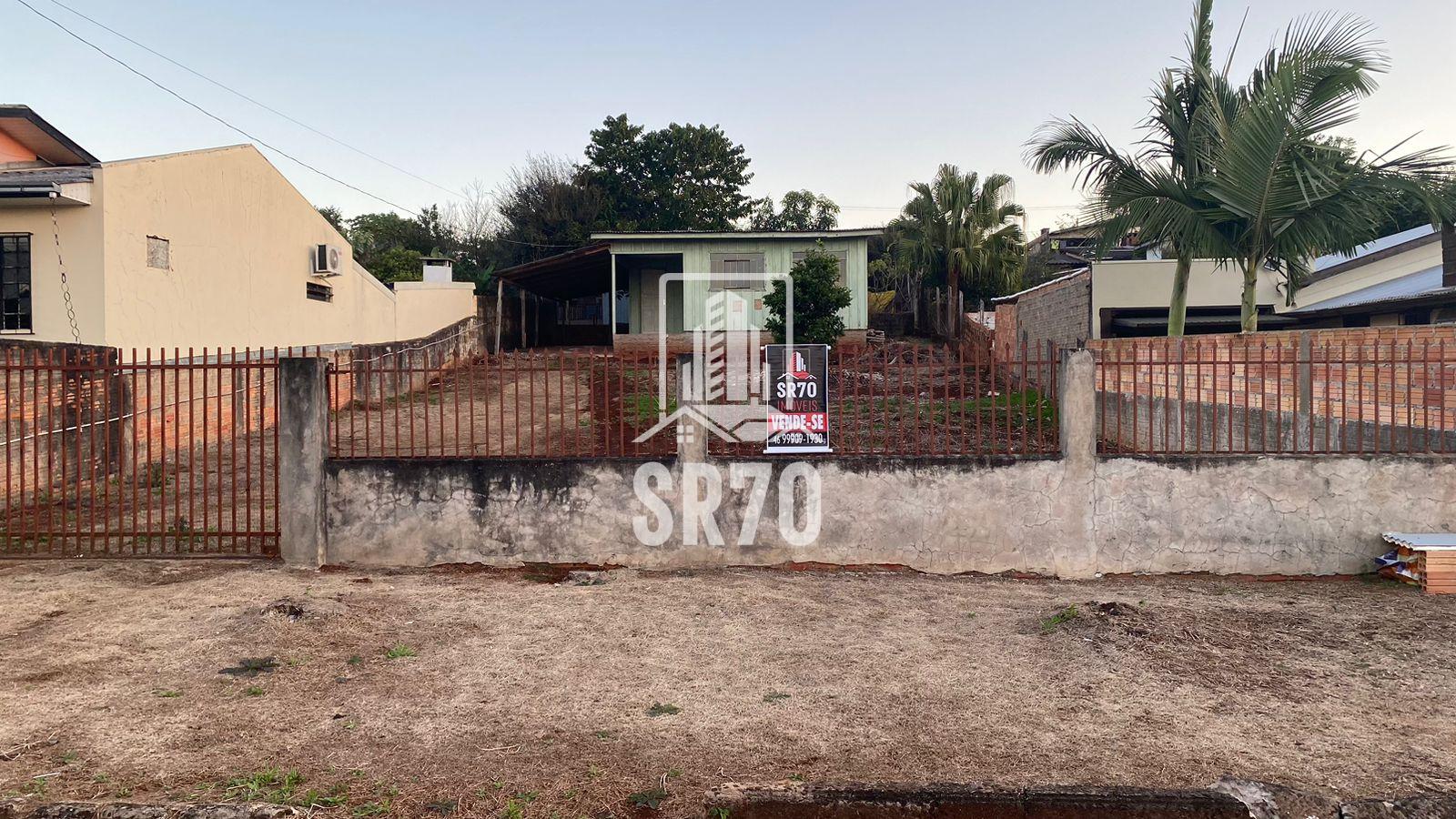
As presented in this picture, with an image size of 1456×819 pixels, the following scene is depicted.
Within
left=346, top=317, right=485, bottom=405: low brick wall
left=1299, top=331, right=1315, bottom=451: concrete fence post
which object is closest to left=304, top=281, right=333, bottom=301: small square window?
left=346, top=317, right=485, bottom=405: low brick wall

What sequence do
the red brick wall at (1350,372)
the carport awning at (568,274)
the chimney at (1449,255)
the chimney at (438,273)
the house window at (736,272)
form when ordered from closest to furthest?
the red brick wall at (1350,372), the chimney at (1449,255), the house window at (736,272), the carport awning at (568,274), the chimney at (438,273)

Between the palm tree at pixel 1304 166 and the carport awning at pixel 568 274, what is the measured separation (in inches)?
582

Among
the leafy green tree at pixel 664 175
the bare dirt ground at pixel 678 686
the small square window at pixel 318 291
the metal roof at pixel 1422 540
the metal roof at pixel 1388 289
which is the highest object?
the leafy green tree at pixel 664 175

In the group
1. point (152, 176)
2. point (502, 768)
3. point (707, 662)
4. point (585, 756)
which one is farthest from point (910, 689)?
point (152, 176)

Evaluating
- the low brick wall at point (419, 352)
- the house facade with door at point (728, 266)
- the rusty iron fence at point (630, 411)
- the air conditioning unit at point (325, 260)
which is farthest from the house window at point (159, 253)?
the house facade with door at point (728, 266)

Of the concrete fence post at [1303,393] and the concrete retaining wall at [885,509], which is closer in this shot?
the concrete retaining wall at [885,509]

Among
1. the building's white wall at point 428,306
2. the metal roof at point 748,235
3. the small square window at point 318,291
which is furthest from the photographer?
the building's white wall at point 428,306

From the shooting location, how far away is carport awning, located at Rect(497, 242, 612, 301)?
2205 centimetres

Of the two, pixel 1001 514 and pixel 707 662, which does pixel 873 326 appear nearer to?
pixel 1001 514

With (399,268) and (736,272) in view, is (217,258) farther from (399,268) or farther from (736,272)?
(399,268)

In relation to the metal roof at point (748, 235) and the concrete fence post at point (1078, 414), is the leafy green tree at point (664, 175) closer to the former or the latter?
the metal roof at point (748, 235)

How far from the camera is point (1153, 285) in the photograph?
1688cm

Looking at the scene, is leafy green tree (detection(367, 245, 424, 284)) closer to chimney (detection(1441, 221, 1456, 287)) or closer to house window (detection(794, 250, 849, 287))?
house window (detection(794, 250, 849, 287))

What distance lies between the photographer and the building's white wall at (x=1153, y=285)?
16.6 metres
